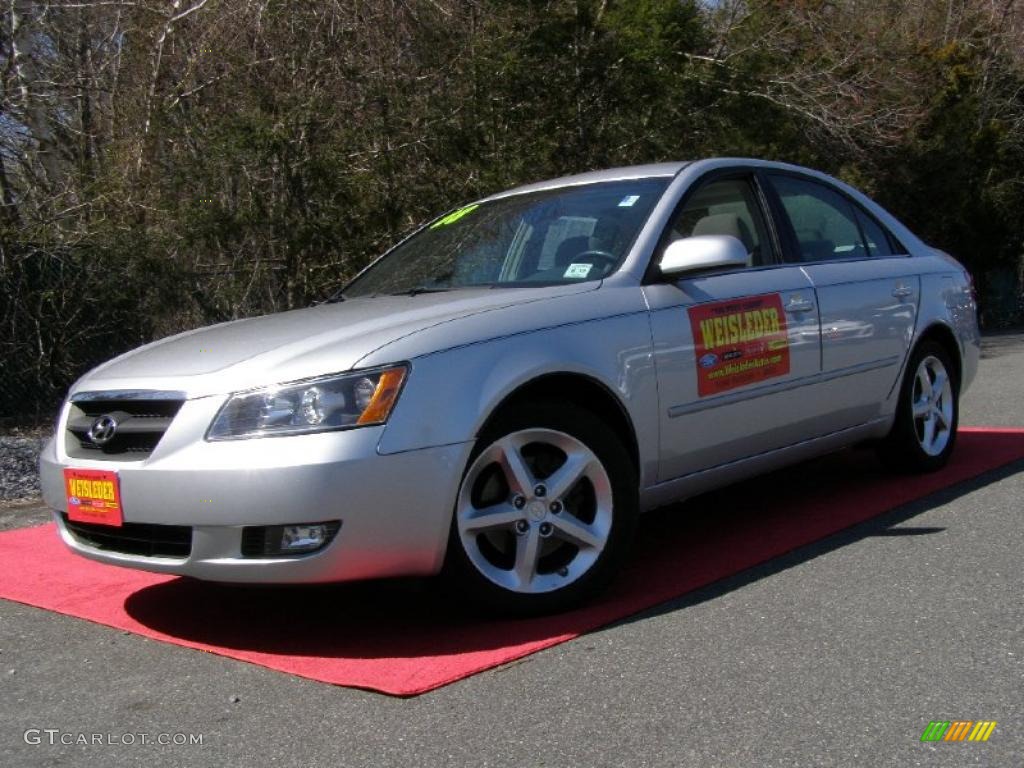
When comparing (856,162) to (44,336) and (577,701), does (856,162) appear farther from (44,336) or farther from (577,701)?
(577,701)

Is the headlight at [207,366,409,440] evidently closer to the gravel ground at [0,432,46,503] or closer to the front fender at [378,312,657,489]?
the front fender at [378,312,657,489]

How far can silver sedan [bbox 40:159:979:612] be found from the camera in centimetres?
388

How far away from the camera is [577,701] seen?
138 inches

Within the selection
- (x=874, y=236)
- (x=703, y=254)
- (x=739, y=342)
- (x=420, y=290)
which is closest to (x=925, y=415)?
(x=874, y=236)

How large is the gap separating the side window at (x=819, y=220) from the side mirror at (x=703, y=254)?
0.94 metres

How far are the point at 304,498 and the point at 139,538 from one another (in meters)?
0.73

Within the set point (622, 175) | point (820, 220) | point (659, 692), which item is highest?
point (622, 175)

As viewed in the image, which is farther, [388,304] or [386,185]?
[386,185]

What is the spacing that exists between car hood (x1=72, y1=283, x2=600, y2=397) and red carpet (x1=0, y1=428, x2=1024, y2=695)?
0.79 m

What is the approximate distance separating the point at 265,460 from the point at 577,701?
1.17m

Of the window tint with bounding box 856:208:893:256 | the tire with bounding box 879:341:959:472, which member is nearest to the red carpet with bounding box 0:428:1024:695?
the tire with bounding box 879:341:959:472

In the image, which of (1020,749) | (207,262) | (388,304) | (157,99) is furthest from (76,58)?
(1020,749)

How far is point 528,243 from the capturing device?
5148 millimetres

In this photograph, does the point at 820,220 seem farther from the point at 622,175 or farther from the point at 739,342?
the point at 739,342
